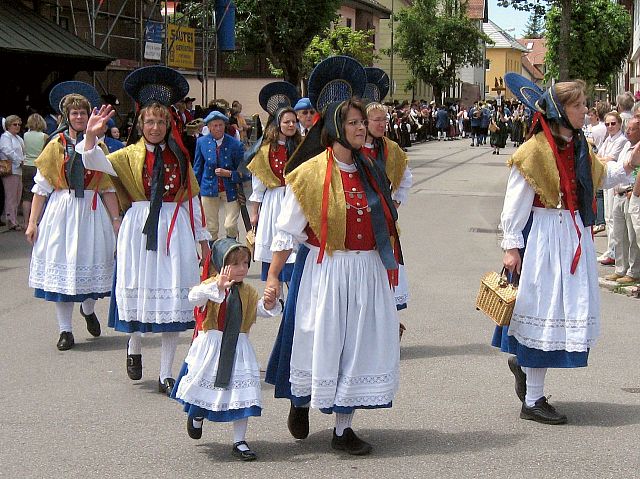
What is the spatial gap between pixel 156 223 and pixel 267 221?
2.70 m

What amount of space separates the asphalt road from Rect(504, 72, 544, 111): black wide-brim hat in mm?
1820

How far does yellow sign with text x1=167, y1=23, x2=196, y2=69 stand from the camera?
92.7 ft

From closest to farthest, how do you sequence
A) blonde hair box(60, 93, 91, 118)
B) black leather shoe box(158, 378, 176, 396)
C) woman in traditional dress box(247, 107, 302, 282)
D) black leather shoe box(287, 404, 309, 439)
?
black leather shoe box(287, 404, 309, 439) → black leather shoe box(158, 378, 176, 396) → blonde hair box(60, 93, 91, 118) → woman in traditional dress box(247, 107, 302, 282)

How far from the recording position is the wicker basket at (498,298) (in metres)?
6.39

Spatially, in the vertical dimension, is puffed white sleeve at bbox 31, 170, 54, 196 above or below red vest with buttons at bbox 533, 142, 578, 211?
below

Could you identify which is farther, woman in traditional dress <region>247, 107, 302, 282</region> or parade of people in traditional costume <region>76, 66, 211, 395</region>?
Answer: woman in traditional dress <region>247, 107, 302, 282</region>

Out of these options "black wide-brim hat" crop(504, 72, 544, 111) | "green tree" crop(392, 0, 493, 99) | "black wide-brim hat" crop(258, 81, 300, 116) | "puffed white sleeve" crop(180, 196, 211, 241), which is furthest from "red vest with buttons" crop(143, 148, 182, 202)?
"green tree" crop(392, 0, 493, 99)

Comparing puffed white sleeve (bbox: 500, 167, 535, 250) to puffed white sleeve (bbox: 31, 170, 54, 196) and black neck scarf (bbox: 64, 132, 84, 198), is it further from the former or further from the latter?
puffed white sleeve (bbox: 31, 170, 54, 196)

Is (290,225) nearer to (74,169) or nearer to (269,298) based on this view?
(269,298)

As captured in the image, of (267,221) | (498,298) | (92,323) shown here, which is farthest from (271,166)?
(498,298)

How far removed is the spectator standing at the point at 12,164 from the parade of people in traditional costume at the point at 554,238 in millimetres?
11725

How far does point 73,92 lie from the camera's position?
28.7 feet

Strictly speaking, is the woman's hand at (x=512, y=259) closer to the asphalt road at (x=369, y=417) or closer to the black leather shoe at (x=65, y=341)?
the asphalt road at (x=369, y=417)

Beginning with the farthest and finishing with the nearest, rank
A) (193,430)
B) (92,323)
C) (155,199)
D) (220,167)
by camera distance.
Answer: (220,167), (92,323), (155,199), (193,430)
